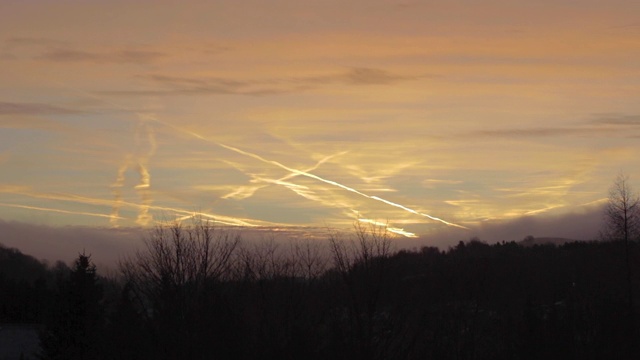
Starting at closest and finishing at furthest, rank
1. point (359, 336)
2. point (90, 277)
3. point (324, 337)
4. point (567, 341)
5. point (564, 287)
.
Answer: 1. point (324, 337)
2. point (359, 336)
3. point (567, 341)
4. point (90, 277)
5. point (564, 287)

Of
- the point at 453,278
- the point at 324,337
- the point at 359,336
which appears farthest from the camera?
the point at 453,278

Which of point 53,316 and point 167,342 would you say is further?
point 53,316

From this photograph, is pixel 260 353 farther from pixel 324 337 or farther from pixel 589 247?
pixel 589 247

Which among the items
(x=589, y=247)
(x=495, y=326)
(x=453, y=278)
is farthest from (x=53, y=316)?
(x=589, y=247)

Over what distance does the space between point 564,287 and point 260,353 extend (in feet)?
159

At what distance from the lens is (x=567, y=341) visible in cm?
3591

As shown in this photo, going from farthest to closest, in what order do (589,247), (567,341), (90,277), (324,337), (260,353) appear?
(589,247)
(90,277)
(567,341)
(324,337)
(260,353)

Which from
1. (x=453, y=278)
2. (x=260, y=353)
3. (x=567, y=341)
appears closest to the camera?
(x=260, y=353)

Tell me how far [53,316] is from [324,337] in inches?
797

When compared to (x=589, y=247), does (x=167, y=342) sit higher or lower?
lower

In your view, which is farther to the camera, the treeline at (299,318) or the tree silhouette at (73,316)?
the tree silhouette at (73,316)

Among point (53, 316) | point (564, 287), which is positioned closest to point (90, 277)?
point (53, 316)

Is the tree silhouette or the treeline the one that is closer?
the treeline

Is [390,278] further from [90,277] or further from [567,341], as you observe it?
[90,277]
